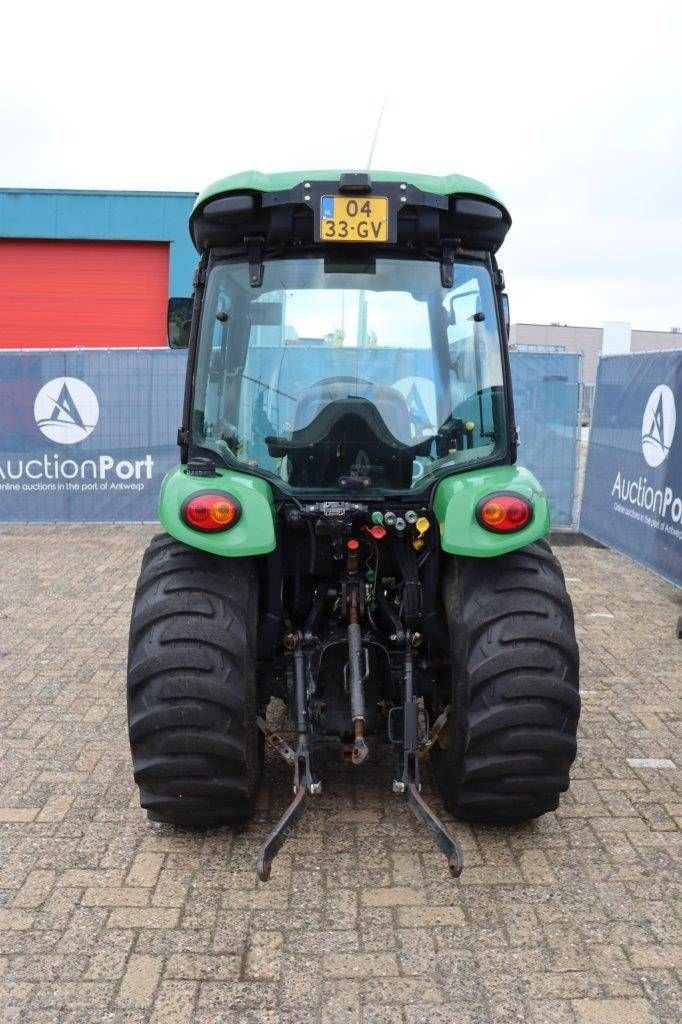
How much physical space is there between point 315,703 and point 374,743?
0.33m

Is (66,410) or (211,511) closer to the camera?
(211,511)

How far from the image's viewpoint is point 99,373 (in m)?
10.7

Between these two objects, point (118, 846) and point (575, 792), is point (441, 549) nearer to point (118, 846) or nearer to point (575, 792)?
point (575, 792)

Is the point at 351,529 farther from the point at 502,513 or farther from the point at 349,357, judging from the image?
the point at 349,357

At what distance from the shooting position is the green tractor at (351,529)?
133 inches

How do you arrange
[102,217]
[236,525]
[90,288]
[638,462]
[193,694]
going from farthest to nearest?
[90,288], [102,217], [638,462], [236,525], [193,694]

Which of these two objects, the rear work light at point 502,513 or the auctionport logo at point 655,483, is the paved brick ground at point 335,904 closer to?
the rear work light at point 502,513

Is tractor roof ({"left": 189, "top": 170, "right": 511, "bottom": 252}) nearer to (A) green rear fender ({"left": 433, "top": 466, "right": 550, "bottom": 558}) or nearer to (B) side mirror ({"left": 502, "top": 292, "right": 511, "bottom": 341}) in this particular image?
(B) side mirror ({"left": 502, "top": 292, "right": 511, "bottom": 341})

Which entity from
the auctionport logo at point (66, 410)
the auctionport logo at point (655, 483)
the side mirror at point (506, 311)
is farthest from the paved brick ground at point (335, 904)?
the auctionport logo at point (66, 410)

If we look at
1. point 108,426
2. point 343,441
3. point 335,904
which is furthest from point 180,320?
point 108,426

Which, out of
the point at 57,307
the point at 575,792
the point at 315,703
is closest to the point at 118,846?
the point at 315,703

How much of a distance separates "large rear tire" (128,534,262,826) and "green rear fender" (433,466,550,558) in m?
0.85

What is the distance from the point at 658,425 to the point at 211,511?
6.49m

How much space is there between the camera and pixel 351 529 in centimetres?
358
